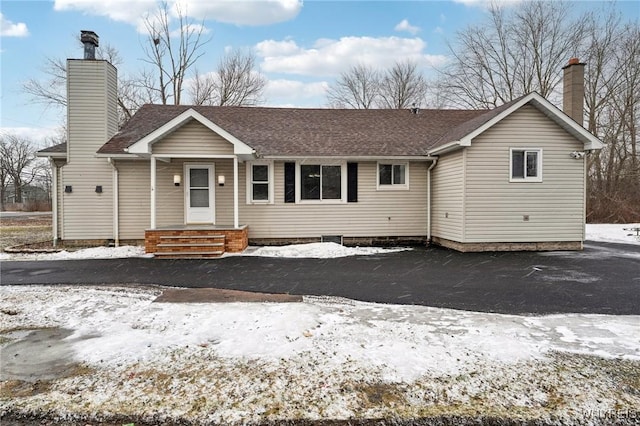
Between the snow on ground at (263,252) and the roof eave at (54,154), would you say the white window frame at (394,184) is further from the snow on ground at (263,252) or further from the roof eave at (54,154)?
the roof eave at (54,154)

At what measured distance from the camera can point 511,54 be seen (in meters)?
26.0

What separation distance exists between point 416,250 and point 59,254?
391 inches

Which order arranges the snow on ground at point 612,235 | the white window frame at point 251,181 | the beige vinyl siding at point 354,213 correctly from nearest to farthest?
the white window frame at point 251,181 → the beige vinyl siding at point 354,213 → the snow on ground at point 612,235

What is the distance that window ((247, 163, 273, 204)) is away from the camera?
1233 centimetres

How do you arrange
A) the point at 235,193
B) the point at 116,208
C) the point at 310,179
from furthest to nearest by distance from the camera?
1. the point at 310,179
2. the point at 116,208
3. the point at 235,193

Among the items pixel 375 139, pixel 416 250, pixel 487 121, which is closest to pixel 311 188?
pixel 375 139

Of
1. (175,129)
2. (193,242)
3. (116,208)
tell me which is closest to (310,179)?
(193,242)

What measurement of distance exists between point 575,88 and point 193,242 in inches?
514

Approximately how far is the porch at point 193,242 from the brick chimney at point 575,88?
11530mm

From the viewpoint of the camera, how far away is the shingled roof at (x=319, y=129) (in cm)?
1246

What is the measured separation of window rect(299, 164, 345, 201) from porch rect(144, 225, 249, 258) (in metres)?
2.68

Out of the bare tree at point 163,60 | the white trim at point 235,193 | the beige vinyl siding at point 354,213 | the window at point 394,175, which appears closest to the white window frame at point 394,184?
the window at point 394,175

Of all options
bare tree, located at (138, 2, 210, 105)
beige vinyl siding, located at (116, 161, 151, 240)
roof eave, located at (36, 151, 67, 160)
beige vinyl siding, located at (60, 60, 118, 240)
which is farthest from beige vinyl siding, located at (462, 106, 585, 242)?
bare tree, located at (138, 2, 210, 105)

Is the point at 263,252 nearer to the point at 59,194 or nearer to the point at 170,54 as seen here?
the point at 59,194
